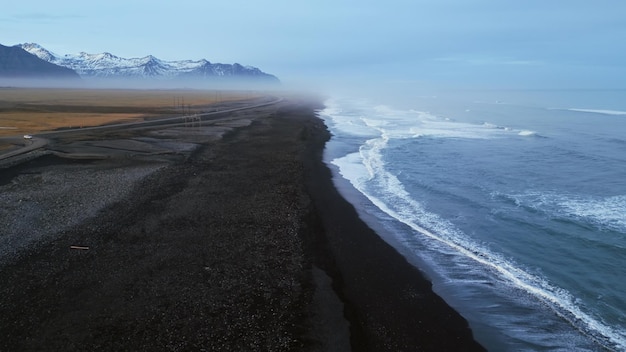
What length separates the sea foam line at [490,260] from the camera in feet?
34.3

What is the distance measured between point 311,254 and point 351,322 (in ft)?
13.3

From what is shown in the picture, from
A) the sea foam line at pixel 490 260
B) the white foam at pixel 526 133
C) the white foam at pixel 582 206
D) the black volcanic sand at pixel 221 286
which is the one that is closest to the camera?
the black volcanic sand at pixel 221 286

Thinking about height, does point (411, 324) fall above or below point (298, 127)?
below

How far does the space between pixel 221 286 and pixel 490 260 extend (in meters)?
8.69

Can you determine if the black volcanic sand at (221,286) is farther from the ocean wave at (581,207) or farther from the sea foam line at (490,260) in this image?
the ocean wave at (581,207)

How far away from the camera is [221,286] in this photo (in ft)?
38.8

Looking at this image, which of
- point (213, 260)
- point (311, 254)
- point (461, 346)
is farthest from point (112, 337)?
point (461, 346)

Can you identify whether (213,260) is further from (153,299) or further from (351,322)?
(351,322)

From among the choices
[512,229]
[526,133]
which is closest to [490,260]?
[512,229]

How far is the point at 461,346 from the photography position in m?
9.64

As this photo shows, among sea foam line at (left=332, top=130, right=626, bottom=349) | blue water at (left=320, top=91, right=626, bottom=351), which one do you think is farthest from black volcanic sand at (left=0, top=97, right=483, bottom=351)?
sea foam line at (left=332, top=130, right=626, bottom=349)

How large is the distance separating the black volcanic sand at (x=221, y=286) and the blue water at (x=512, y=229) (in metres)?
1.27

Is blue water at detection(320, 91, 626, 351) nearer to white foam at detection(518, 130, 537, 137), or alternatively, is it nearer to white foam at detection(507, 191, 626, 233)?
white foam at detection(507, 191, 626, 233)

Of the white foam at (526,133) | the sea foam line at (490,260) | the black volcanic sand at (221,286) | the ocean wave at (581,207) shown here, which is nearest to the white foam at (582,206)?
the ocean wave at (581,207)
